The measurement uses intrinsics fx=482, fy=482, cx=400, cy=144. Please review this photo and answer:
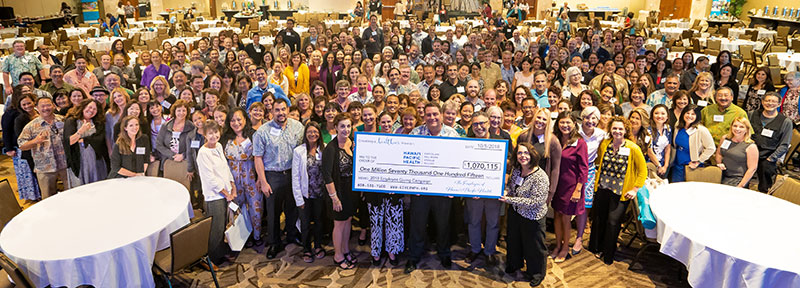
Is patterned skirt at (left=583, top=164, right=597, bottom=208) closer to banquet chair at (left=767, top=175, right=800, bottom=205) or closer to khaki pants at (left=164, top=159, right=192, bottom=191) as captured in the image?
banquet chair at (left=767, top=175, right=800, bottom=205)

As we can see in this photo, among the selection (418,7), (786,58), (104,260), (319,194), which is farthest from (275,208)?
(418,7)

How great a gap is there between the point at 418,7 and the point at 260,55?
600 inches

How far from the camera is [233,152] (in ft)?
15.3

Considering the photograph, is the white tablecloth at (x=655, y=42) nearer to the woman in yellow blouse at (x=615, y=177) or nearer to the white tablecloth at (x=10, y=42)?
the woman in yellow blouse at (x=615, y=177)

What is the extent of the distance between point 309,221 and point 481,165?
1.83m

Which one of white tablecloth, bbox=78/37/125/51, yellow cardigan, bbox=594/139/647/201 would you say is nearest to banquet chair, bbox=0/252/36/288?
yellow cardigan, bbox=594/139/647/201

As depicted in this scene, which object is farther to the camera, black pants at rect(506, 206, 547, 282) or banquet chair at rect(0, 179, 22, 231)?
banquet chair at rect(0, 179, 22, 231)

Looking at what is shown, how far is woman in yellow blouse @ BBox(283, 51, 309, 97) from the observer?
795cm

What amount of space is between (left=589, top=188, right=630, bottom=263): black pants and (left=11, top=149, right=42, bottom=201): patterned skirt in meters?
6.65

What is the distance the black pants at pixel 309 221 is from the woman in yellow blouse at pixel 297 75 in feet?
11.4

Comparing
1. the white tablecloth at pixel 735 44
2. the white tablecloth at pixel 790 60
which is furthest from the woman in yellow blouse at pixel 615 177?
the white tablecloth at pixel 735 44

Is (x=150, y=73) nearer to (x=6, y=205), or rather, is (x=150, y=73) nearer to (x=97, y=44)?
(x=6, y=205)

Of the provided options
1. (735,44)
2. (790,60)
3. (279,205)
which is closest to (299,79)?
(279,205)

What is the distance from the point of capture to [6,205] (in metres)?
4.55
